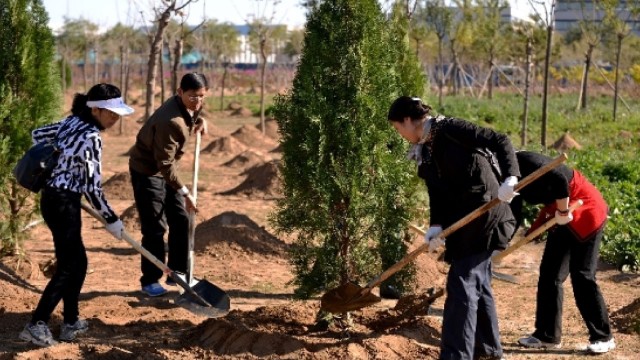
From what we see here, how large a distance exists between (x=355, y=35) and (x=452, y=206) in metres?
1.33

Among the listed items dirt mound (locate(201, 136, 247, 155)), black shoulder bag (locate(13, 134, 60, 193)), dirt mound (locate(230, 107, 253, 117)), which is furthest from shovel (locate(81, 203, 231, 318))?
dirt mound (locate(230, 107, 253, 117))

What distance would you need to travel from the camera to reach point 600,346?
20.2 feet

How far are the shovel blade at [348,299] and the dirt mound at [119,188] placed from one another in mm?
8364

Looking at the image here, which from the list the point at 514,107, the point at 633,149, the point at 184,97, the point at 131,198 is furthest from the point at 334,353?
the point at 514,107

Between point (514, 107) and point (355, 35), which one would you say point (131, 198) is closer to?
point (355, 35)

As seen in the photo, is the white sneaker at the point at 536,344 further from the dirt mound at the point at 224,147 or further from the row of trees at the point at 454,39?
the dirt mound at the point at 224,147

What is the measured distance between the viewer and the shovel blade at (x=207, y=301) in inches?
263

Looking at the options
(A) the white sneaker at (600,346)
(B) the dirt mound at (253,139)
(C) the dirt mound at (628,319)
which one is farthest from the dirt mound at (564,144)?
(A) the white sneaker at (600,346)

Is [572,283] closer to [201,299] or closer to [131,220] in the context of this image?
[201,299]

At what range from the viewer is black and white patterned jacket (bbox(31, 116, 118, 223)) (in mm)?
5898

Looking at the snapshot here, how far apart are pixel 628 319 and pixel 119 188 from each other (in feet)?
29.6

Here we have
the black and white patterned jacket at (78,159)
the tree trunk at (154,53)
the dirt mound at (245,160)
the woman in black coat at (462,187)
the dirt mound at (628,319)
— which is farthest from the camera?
the dirt mound at (245,160)

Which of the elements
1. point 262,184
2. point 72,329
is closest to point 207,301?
point 72,329

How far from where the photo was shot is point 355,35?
613 cm
